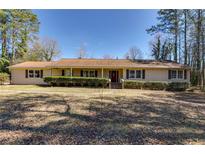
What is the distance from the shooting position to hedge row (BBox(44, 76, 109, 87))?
68.3 feet

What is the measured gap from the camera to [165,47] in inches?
1617

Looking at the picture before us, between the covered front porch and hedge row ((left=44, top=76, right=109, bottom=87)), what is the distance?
292 cm

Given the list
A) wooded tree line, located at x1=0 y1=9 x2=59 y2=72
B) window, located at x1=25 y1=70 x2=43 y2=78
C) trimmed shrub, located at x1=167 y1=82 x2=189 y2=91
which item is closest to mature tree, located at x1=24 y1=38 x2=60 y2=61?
wooded tree line, located at x1=0 y1=9 x2=59 y2=72

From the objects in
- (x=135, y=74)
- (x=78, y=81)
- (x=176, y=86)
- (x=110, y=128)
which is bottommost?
(x=110, y=128)

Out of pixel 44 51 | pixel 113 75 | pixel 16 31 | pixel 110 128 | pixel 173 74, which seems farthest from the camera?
pixel 44 51

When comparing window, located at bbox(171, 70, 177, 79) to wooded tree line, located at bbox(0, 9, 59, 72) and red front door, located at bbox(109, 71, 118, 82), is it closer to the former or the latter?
red front door, located at bbox(109, 71, 118, 82)

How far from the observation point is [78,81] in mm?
21109

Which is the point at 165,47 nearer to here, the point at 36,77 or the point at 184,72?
the point at 184,72

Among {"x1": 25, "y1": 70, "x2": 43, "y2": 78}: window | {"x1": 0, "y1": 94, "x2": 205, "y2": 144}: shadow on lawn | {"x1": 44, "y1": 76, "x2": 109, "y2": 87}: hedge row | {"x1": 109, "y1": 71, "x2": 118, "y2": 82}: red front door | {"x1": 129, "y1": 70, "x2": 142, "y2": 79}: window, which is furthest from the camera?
{"x1": 25, "y1": 70, "x2": 43, "y2": 78}: window

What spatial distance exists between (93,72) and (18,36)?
19711 millimetres

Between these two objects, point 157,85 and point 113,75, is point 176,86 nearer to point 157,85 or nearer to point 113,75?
point 157,85

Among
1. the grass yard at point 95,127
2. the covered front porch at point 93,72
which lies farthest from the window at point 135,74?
the grass yard at point 95,127

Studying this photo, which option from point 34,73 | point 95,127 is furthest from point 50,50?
point 95,127
